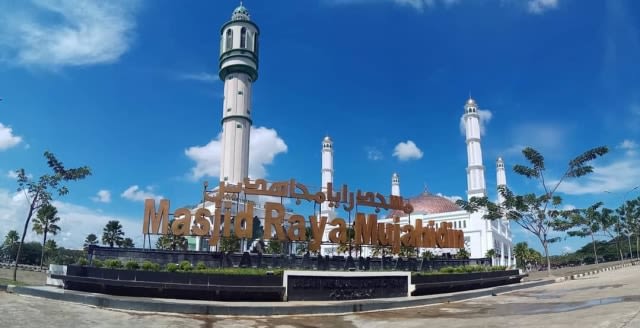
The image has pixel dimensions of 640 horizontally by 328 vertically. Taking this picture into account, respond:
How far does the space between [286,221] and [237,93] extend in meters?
37.2

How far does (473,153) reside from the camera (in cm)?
7544

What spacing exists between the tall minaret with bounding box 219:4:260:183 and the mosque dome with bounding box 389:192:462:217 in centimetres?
3547

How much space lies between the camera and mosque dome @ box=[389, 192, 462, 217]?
8512cm

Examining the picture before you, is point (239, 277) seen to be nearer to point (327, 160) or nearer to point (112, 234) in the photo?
point (112, 234)

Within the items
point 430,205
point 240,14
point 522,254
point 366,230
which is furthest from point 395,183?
point 366,230

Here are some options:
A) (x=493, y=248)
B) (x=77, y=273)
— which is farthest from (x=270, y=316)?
(x=493, y=248)

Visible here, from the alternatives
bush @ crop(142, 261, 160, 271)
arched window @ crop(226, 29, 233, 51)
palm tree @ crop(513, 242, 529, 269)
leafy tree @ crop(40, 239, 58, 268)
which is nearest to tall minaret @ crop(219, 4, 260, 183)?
arched window @ crop(226, 29, 233, 51)

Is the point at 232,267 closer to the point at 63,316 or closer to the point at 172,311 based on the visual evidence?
the point at 172,311

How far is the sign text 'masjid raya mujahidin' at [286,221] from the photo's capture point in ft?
77.9

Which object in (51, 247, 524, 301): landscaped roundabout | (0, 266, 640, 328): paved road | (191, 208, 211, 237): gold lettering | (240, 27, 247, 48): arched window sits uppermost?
(240, 27, 247, 48): arched window

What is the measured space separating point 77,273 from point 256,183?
33.8 ft

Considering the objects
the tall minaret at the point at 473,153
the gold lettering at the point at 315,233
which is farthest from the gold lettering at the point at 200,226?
the tall minaret at the point at 473,153

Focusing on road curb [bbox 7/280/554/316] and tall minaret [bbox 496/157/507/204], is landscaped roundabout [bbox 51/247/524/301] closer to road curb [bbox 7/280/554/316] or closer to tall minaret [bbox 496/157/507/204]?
road curb [bbox 7/280/554/316]

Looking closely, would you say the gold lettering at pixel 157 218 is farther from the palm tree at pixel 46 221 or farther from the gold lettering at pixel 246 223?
the palm tree at pixel 46 221
